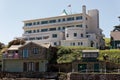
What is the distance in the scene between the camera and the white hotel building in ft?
257

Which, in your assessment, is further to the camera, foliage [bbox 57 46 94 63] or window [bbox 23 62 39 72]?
window [bbox 23 62 39 72]

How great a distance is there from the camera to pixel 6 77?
60.1 m

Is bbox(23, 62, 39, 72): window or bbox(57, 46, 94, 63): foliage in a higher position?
bbox(57, 46, 94, 63): foliage

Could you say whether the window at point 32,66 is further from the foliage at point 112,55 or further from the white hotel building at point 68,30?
the white hotel building at point 68,30

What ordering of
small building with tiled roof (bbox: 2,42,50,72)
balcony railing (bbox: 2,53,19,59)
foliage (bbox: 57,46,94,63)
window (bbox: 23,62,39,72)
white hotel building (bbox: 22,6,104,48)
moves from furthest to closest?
white hotel building (bbox: 22,6,104,48) < balcony railing (bbox: 2,53,19,59) < window (bbox: 23,62,39,72) < small building with tiled roof (bbox: 2,42,50,72) < foliage (bbox: 57,46,94,63)

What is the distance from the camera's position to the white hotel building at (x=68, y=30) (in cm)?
7844

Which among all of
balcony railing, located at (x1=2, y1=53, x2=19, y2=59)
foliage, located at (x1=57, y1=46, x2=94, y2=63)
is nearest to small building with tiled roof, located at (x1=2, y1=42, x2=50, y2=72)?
balcony railing, located at (x1=2, y1=53, x2=19, y2=59)

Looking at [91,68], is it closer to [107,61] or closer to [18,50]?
[107,61]

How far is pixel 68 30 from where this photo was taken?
79.6 m

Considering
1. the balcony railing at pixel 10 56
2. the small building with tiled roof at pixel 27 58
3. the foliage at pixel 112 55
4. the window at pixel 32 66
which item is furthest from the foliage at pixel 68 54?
the balcony railing at pixel 10 56

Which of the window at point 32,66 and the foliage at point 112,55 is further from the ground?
the foliage at point 112,55

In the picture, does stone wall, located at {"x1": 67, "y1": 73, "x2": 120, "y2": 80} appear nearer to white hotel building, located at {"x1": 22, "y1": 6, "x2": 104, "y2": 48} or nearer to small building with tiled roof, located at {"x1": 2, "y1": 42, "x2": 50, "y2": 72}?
small building with tiled roof, located at {"x1": 2, "y1": 42, "x2": 50, "y2": 72}

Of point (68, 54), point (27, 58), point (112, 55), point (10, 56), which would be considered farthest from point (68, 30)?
point (112, 55)

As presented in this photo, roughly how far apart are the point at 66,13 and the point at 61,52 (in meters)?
29.1
